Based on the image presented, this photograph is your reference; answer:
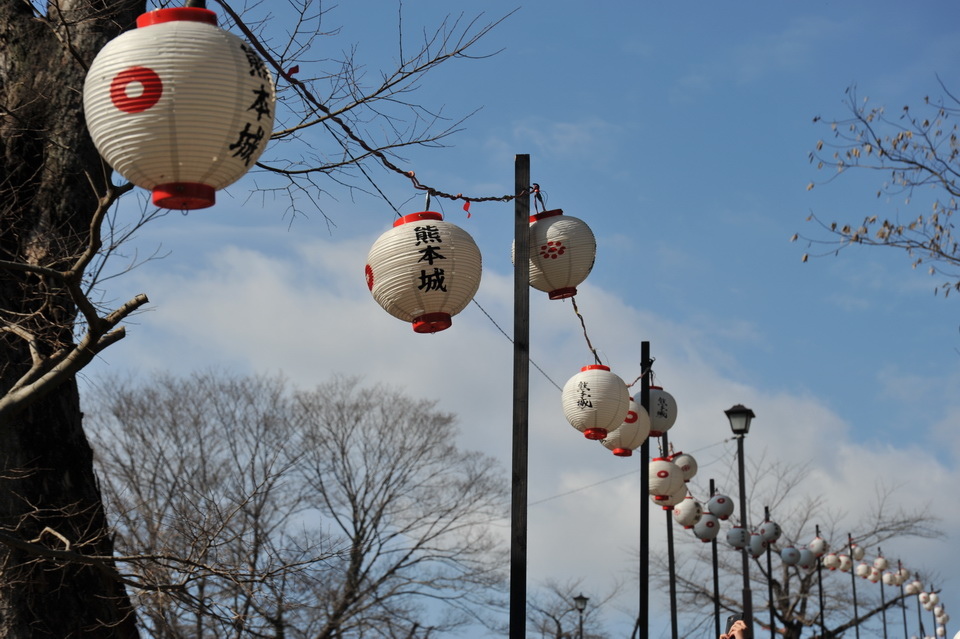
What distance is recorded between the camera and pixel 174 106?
186 inches

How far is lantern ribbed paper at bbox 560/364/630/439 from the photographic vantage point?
10.8 m

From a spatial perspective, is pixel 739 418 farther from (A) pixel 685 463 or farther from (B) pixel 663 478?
(B) pixel 663 478

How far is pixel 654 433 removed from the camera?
49.2 ft

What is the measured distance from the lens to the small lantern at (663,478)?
16.9 metres

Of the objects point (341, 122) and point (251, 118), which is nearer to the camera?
point (251, 118)

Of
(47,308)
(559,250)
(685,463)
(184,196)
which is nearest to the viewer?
(184,196)

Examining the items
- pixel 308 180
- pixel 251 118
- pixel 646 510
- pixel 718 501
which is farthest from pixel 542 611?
pixel 251 118

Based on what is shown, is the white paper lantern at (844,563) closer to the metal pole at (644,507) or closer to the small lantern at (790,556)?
the small lantern at (790,556)

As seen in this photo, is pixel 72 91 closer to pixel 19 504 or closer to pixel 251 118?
pixel 19 504

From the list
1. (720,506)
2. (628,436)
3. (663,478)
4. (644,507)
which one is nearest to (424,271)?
(628,436)

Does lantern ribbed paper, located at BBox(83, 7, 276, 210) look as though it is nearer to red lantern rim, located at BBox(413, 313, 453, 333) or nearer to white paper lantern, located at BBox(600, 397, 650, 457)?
red lantern rim, located at BBox(413, 313, 453, 333)

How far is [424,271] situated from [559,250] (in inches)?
84.3

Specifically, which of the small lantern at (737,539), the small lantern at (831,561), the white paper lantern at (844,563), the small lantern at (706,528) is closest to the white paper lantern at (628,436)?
the small lantern at (706,528)

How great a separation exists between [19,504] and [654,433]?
8.81 meters
